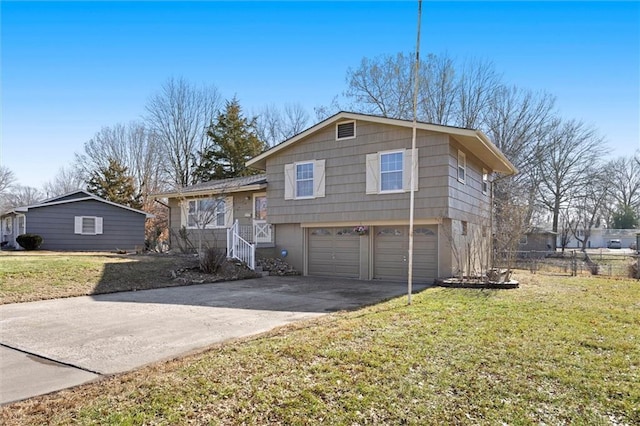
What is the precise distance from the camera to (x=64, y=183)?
42.7 meters

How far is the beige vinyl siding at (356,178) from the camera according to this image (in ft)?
40.4

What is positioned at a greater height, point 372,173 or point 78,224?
point 372,173

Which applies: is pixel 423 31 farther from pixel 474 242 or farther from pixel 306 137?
pixel 474 242

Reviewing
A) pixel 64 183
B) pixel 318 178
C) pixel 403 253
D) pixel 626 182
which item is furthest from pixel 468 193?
pixel 626 182

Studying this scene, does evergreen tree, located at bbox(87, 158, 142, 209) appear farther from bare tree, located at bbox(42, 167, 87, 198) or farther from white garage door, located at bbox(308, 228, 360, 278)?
white garage door, located at bbox(308, 228, 360, 278)

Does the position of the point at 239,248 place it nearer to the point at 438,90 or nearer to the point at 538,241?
the point at 438,90

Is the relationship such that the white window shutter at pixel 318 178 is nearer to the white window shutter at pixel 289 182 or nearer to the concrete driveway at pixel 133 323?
the white window shutter at pixel 289 182

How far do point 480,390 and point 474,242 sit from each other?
11.1 metres

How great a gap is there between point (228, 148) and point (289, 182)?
713 inches

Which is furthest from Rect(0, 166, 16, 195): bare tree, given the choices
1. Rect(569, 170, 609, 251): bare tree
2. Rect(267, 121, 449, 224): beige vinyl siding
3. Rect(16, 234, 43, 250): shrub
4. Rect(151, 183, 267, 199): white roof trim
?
Rect(569, 170, 609, 251): bare tree

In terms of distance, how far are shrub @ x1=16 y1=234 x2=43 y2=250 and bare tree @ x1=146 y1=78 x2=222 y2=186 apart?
13664mm

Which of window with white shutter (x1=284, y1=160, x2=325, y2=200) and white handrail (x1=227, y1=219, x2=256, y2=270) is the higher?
window with white shutter (x1=284, y1=160, x2=325, y2=200)

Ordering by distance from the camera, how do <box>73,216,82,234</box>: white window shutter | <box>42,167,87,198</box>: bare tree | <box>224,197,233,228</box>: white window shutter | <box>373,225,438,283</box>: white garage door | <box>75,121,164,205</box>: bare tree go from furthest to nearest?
<box>42,167,87,198</box>: bare tree
<box>75,121,164,205</box>: bare tree
<box>73,216,82,234</box>: white window shutter
<box>224,197,233,228</box>: white window shutter
<box>373,225,438,283</box>: white garage door

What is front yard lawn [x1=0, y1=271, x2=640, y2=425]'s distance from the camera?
345cm
